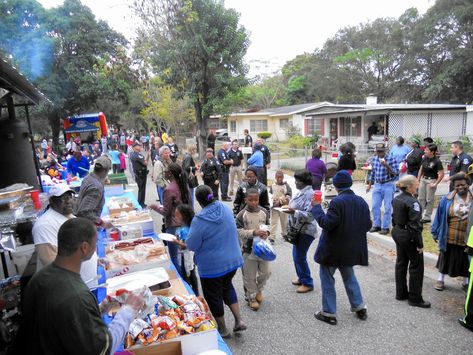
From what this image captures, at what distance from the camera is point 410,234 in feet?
14.5

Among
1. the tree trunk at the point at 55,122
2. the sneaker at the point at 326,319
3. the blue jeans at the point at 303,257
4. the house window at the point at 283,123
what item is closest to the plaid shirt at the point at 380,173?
the blue jeans at the point at 303,257

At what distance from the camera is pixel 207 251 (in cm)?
366

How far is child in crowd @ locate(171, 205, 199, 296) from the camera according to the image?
4.30m

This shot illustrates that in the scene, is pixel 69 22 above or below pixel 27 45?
above

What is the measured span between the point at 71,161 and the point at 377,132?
1924cm

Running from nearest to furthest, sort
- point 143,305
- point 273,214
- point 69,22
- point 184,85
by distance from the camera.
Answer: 1. point 143,305
2. point 273,214
3. point 184,85
4. point 69,22

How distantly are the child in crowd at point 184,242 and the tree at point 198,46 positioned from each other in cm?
1457

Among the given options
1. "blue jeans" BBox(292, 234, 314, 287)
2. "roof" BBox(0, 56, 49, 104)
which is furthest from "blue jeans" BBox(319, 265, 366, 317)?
"roof" BBox(0, 56, 49, 104)

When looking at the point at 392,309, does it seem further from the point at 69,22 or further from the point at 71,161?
the point at 69,22

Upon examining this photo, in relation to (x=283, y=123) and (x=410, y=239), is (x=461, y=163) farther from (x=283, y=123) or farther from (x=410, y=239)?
(x=283, y=123)

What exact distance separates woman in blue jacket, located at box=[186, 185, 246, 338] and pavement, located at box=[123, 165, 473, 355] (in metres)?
0.83

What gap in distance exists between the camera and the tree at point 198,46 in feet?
57.4

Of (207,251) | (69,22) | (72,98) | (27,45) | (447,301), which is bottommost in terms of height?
(447,301)

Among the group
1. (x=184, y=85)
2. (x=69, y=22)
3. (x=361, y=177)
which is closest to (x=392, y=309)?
(x=361, y=177)
